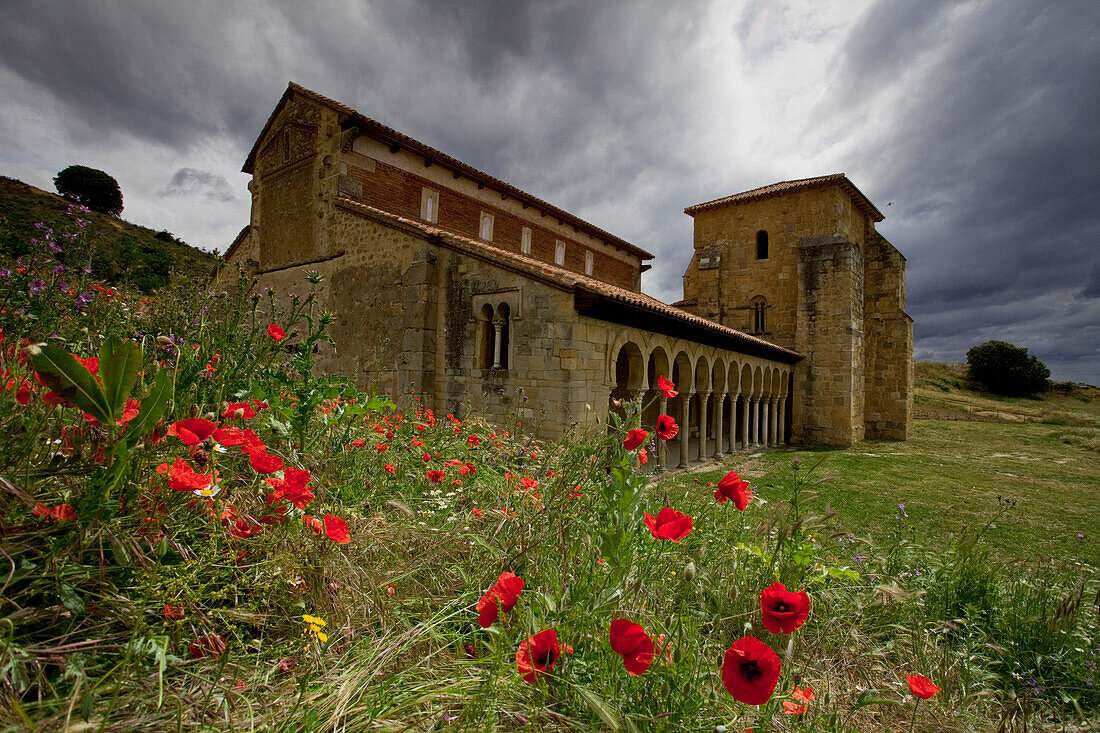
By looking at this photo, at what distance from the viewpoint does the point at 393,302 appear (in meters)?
10.9

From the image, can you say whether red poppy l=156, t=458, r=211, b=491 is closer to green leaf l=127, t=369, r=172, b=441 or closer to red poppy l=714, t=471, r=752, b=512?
green leaf l=127, t=369, r=172, b=441

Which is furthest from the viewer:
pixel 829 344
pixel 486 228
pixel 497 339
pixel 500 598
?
pixel 829 344

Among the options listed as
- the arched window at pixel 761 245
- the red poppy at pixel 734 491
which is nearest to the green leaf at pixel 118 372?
the red poppy at pixel 734 491

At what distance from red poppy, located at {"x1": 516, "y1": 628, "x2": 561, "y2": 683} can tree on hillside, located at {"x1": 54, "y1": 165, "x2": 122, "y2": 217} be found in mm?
47856

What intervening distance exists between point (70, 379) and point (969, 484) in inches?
556

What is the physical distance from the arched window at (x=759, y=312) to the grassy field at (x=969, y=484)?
577cm

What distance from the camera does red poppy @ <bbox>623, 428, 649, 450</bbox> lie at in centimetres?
200

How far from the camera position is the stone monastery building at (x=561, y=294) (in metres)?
8.94

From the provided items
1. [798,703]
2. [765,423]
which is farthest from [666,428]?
[765,423]

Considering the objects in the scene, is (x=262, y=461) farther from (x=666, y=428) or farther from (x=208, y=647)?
(x=666, y=428)

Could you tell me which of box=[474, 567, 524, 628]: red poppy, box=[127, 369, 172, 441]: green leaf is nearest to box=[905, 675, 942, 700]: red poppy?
box=[474, 567, 524, 628]: red poppy

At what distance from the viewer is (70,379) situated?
1193 mm

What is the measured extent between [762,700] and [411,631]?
1069mm

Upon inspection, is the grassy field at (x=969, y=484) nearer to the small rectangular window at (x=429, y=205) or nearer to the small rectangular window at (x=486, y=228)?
the small rectangular window at (x=486, y=228)
